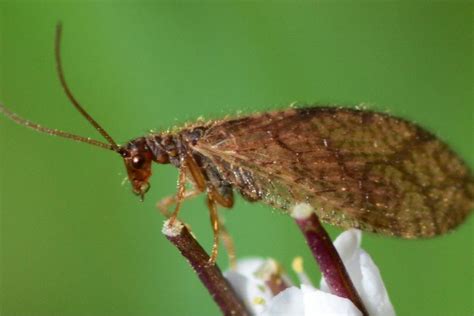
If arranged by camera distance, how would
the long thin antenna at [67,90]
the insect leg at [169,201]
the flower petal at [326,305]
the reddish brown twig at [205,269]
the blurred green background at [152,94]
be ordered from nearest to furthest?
the flower petal at [326,305], the reddish brown twig at [205,269], the long thin antenna at [67,90], the insect leg at [169,201], the blurred green background at [152,94]

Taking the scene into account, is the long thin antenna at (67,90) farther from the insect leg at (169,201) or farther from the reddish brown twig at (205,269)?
the reddish brown twig at (205,269)

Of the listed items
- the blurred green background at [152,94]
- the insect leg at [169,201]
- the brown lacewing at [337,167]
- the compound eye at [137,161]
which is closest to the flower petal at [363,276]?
the brown lacewing at [337,167]

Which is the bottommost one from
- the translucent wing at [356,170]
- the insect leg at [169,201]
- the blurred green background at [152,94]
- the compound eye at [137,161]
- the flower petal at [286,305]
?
the flower petal at [286,305]

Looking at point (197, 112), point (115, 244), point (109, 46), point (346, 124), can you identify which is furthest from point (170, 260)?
point (346, 124)

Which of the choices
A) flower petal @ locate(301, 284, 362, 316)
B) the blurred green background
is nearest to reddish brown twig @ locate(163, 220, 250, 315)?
flower petal @ locate(301, 284, 362, 316)

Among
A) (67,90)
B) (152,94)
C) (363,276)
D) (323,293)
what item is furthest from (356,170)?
(152,94)

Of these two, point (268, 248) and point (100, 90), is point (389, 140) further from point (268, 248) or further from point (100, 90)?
point (100, 90)

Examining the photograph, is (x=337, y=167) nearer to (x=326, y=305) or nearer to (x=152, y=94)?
(x=326, y=305)
